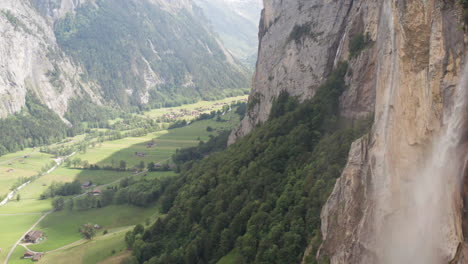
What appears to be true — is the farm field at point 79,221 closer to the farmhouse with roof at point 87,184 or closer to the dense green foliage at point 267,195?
the dense green foliage at point 267,195

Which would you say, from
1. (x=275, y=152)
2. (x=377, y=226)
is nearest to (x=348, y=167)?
(x=377, y=226)

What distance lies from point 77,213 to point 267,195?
73.6m

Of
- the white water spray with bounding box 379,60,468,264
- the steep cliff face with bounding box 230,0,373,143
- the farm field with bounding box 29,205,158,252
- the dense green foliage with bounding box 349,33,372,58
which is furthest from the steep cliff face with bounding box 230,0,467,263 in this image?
the farm field with bounding box 29,205,158,252

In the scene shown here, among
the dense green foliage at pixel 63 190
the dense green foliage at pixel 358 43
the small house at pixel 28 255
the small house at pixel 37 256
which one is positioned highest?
the dense green foliage at pixel 358 43

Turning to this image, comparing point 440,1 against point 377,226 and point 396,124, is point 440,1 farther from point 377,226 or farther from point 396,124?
point 377,226

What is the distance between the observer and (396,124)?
80.3ft

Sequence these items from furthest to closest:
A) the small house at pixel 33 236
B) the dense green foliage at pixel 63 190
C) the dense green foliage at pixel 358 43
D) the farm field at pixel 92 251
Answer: the dense green foliage at pixel 63 190 → the small house at pixel 33 236 → the farm field at pixel 92 251 → the dense green foliage at pixel 358 43

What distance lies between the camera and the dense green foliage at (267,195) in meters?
46.9

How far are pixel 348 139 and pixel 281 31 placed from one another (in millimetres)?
54054

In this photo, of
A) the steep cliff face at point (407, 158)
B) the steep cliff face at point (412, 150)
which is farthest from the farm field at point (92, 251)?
the steep cliff face at point (412, 150)

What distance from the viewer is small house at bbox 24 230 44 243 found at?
97594mm

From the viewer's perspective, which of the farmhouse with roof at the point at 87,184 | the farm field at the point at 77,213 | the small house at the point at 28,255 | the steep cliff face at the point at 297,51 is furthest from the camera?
the farmhouse with roof at the point at 87,184

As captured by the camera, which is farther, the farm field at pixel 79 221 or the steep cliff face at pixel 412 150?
the farm field at pixel 79 221

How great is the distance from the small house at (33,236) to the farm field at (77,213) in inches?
72.1
